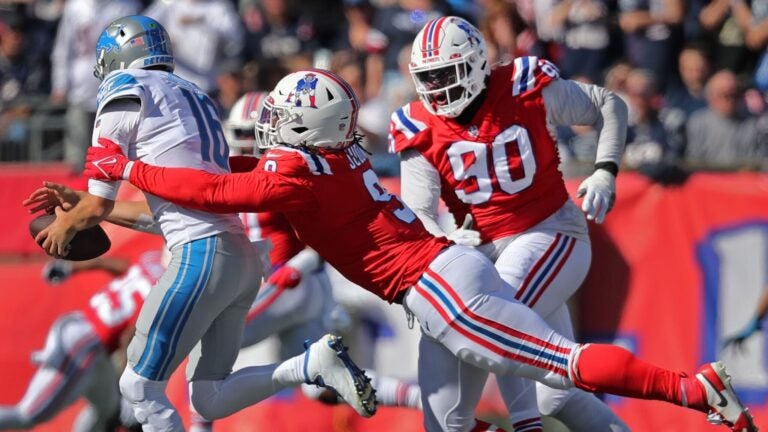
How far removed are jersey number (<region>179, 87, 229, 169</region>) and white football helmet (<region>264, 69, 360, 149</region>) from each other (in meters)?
0.29

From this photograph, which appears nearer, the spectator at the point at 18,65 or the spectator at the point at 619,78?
the spectator at the point at 619,78

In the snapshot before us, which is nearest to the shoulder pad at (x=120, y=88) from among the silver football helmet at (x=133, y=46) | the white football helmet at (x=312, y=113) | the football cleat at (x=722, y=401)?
the silver football helmet at (x=133, y=46)

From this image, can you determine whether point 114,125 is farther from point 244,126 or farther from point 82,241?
point 244,126

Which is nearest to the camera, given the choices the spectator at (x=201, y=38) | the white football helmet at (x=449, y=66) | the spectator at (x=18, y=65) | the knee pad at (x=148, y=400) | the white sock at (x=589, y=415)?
the knee pad at (x=148, y=400)

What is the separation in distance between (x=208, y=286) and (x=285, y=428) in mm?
2412

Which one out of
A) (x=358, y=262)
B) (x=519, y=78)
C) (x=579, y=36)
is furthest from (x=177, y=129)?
(x=579, y=36)

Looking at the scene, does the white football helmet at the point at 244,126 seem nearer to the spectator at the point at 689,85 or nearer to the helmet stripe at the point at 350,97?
the helmet stripe at the point at 350,97

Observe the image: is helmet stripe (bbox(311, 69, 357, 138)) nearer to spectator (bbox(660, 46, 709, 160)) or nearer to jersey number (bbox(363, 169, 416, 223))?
jersey number (bbox(363, 169, 416, 223))

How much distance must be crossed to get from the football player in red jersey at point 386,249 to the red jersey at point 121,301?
193cm

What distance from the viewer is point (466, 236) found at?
621cm

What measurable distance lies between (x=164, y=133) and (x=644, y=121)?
395cm

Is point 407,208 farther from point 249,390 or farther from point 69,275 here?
point 69,275

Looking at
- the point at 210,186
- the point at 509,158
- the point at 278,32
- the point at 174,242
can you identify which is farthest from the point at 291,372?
the point at 278,32

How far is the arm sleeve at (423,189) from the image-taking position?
6363 millimetres
